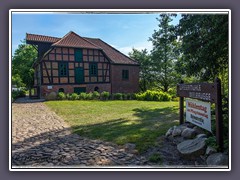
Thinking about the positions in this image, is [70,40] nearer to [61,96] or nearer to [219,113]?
[61,96]

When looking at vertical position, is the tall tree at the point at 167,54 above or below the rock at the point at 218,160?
above

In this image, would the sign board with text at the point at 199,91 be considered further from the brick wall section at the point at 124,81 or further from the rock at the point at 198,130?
the brick wall section at the point at 124,81

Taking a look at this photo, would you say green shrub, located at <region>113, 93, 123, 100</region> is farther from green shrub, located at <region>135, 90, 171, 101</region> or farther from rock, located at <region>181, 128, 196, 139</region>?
rock, located at <region>181, 128, 196, 139</region>

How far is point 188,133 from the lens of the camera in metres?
3.35

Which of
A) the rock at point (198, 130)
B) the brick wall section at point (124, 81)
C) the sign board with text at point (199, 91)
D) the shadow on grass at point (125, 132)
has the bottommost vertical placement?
the shadow on grass at point (125, 132)

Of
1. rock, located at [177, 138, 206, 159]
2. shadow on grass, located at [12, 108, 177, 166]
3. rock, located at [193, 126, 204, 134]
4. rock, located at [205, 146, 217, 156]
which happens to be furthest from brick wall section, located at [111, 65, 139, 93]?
rock, located at [205, 146, 217, 156]

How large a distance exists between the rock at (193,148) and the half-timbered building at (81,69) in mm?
4208

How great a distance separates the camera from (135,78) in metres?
11.7

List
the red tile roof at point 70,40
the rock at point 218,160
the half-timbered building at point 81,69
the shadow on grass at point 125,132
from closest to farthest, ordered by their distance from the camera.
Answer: the rock at point 218,160 → the shadow on grass at point 125,132 → the red tile roof at point 70,40 → the half-timbered building at point 81,69

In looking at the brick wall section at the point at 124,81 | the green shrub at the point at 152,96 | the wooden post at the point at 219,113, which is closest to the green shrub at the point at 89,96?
the brick wall section at the point at 124,81

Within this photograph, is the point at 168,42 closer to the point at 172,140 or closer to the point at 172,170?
the point at 172,140

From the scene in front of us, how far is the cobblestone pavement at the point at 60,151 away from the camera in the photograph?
2.72 metres

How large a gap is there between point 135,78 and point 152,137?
8.15m
